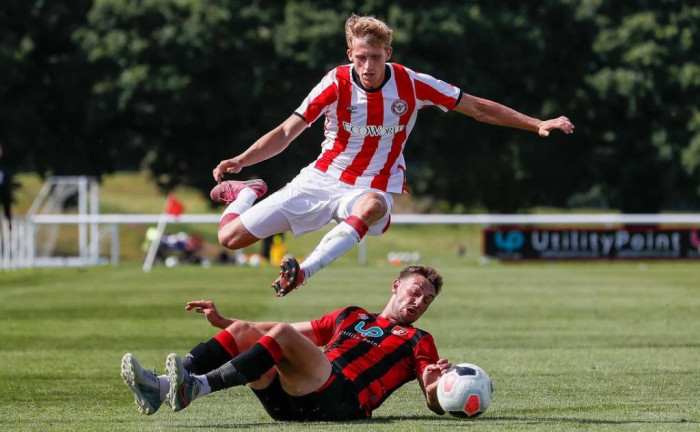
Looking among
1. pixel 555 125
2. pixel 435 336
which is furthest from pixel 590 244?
pixel 555 125

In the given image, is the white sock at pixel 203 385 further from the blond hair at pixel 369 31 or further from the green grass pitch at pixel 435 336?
the blond hair at pixel 369 31

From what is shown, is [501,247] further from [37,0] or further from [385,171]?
[385,171]

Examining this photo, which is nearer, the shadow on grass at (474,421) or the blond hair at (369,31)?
the shadow on grass at (474,421)

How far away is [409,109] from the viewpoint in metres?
9.98

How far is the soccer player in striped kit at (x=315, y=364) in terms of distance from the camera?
7578 millimetres

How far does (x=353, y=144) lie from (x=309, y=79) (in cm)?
3132

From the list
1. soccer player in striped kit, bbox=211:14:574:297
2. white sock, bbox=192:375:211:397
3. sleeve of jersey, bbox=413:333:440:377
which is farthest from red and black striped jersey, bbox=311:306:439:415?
soccer player in striped kit, bbox=211:14:574:297

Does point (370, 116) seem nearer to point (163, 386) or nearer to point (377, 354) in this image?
point (377, 354)

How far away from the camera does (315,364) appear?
7688 millimetres

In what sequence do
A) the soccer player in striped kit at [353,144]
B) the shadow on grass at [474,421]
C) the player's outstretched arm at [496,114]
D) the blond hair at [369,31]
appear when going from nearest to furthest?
the shadow on grass at [474,421], the blond hair at [369,31], the player's outstretched arm at [496,114], the soccer player in striped kit at [353,144]

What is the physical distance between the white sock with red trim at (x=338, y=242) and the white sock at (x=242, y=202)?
115 centimetres

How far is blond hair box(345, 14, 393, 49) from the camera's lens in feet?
30.8

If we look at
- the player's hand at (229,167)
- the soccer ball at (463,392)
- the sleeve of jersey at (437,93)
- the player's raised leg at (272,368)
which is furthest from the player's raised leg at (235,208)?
the soccer ball at (463,392)

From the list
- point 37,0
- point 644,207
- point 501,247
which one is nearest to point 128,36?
point 37,0
